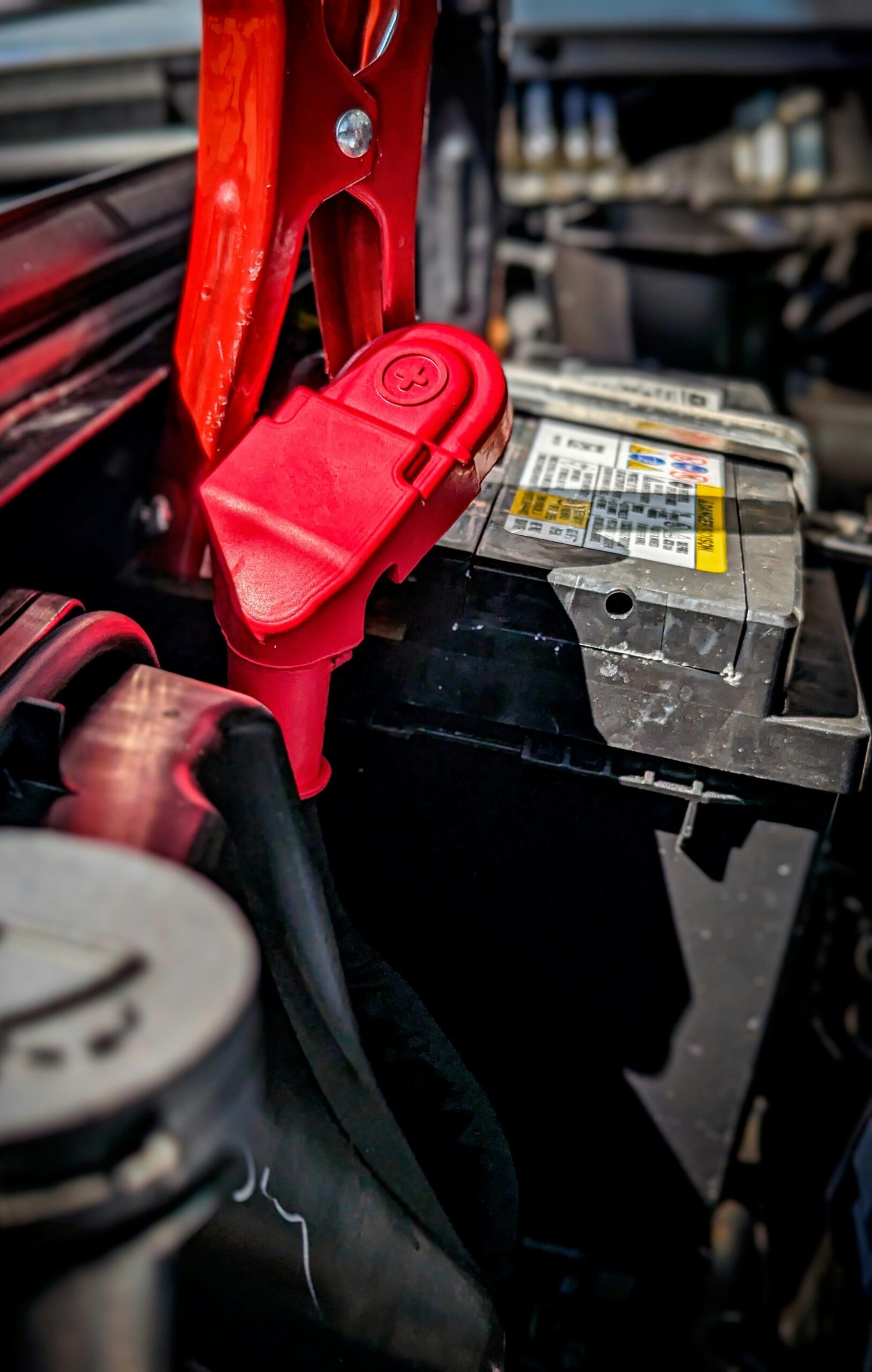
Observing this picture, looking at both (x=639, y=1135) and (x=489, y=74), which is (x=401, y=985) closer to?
(x=639, y=1135)

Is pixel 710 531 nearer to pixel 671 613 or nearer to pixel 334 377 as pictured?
pixel 671 613

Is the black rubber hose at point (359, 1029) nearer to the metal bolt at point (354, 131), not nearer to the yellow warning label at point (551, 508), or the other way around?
the yellow warning label at point (551, 508)

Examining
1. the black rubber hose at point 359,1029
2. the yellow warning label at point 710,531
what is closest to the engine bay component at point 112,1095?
the black rubber hose at point 359,1029

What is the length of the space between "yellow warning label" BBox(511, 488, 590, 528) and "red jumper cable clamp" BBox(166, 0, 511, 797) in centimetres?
10

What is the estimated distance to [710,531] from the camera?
80cm

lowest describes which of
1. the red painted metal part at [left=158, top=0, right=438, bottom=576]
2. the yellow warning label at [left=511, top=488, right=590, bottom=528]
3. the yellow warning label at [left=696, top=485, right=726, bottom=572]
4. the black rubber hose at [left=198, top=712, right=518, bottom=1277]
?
the black rubber hose at [left=198, top=712, right=518, bottom=1277]

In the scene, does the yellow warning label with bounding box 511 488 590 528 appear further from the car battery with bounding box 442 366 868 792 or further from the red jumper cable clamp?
the red jumper cable clamp

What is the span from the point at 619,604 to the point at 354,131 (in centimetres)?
36

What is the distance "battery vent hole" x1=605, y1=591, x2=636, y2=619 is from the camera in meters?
0.72

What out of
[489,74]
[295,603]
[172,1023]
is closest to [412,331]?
[295,603]

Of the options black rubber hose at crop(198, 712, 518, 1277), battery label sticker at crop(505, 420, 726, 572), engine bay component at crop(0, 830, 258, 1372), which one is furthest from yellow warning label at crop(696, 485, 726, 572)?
engine bay component at crop(0, 830, 258, 1372)

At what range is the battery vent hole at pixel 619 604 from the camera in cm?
72

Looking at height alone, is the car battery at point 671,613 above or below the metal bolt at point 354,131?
below

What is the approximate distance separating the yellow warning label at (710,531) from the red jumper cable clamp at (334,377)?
0.18 m
